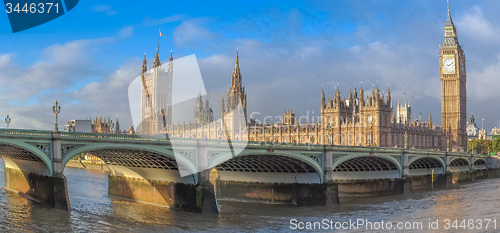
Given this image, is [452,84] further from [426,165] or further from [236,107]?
[426,165]

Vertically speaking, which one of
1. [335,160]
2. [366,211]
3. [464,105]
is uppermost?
[464,105]

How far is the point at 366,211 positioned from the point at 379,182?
17431 mm

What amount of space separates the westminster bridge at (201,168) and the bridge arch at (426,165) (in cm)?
216

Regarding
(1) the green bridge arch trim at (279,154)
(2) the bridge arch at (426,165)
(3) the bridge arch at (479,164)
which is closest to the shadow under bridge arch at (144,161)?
(1) the green bridge arch trim at (279,154)

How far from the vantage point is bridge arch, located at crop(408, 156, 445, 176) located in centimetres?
7469

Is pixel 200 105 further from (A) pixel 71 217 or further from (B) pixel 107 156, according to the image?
(A) pixel 71 217

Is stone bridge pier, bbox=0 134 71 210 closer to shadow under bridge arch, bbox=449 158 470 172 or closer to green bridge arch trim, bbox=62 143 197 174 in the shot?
green bridge arch trim, bbox=62 143 197 174

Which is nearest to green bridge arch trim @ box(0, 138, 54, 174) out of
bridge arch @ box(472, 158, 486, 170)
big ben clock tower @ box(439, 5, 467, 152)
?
bridge arch @ box(472, 158, 486, 170)

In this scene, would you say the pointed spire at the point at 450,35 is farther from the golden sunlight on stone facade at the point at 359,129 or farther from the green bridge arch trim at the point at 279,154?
the green bridge arch trim at the point at 279,154

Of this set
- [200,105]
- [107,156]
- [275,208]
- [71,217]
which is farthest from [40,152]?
[200,105]

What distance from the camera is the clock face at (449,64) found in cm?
13900

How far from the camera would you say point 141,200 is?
165 ft

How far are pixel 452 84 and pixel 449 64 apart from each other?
5.19 m

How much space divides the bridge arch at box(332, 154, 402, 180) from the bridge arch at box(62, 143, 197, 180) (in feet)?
73.4
